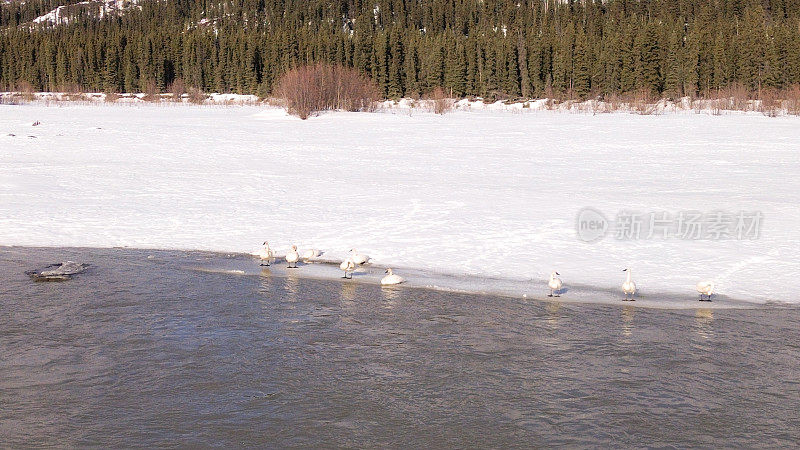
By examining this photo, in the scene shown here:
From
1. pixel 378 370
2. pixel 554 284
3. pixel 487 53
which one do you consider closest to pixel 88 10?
pixel 487 53

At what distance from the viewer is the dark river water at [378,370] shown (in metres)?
6.00

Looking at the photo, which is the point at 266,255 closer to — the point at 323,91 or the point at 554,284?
the point at 554,284

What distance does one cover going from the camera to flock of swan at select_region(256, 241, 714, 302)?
32.7 ft

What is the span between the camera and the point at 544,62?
81.1 m

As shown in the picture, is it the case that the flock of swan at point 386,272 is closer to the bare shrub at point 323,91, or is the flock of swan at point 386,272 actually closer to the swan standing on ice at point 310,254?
the swan standing on ice at point 310,254

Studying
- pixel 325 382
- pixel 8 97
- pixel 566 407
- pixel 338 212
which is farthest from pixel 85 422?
pixel 8 97

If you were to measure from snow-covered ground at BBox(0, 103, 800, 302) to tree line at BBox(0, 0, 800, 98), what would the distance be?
41171 millimetres

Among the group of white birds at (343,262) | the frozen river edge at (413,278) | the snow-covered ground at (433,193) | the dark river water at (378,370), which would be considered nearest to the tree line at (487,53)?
the snow-covered ground at (433,193)

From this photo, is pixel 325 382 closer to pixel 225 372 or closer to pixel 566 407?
pixel 225 372

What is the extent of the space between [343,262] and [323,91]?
31468 millimetres

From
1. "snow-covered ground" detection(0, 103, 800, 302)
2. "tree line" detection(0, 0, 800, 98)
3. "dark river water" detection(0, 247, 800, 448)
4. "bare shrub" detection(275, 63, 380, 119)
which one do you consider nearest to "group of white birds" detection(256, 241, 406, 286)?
"dark river water" detection(0, 247, 800, 448)

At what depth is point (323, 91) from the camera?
4188 cm

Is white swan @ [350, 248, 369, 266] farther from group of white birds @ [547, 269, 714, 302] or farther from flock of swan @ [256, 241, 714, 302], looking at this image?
group of white birds @ [547, 269, 714, 302]

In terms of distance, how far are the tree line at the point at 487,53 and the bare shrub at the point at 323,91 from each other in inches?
1084
